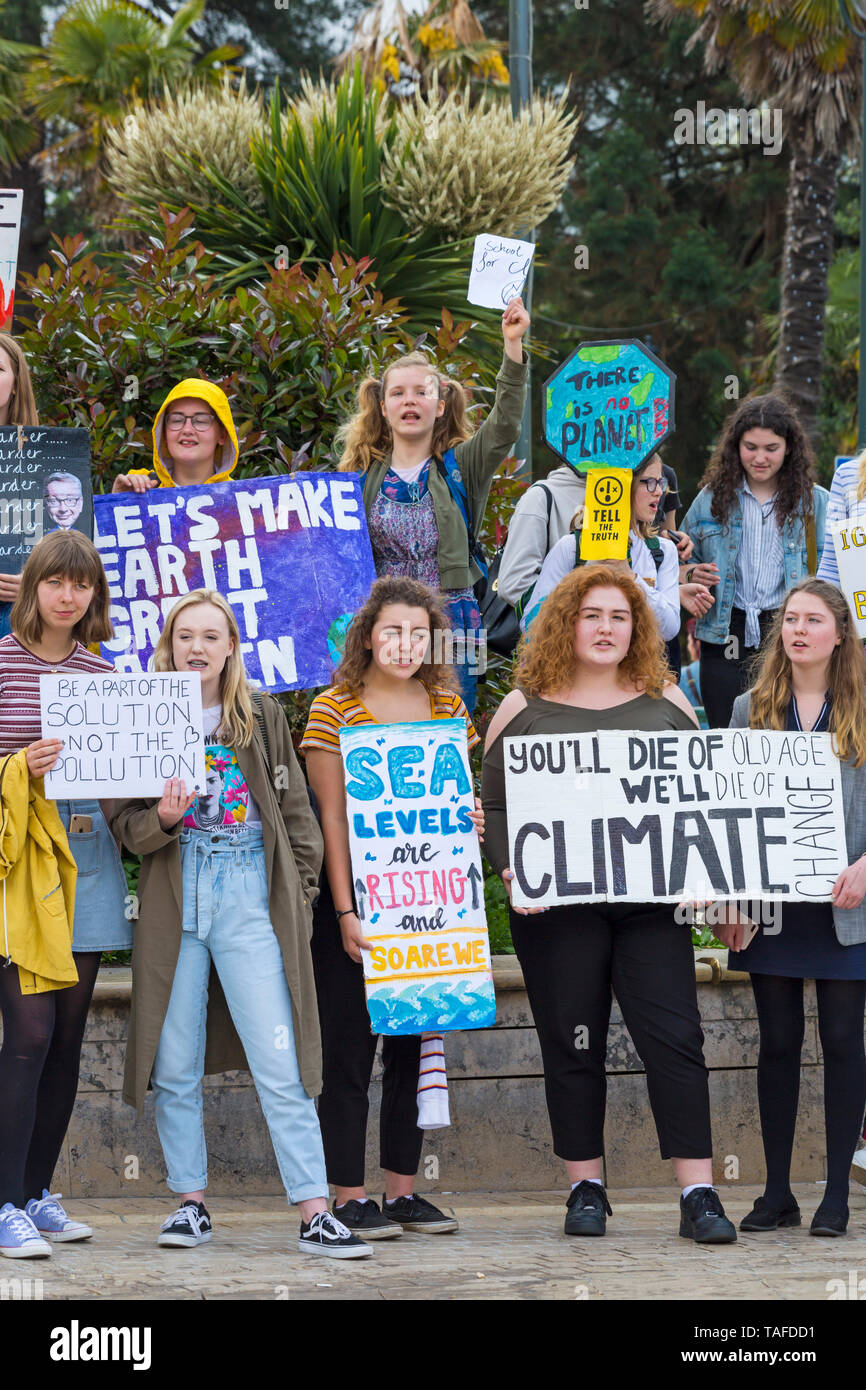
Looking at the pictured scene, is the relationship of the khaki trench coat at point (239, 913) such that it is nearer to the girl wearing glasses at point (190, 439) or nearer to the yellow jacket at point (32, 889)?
the yellow jacket at point (32, 889)

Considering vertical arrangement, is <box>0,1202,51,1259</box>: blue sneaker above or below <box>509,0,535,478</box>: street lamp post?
below

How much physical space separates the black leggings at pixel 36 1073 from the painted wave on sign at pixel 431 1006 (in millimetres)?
797

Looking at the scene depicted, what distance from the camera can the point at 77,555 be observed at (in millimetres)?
4641

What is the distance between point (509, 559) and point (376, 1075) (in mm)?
1795

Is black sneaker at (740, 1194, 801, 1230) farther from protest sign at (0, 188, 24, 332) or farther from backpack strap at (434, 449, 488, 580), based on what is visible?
protest sign at (0, 188, 24, 332)

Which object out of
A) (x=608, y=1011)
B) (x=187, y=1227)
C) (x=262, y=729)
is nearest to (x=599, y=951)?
(x=608, y=1011)

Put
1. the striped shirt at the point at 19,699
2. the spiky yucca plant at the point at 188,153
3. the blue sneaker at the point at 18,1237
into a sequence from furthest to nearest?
the spiky yucca plant at the point at 188,153, the striped shirt at the point at 19,699, the blue sneaker at the point at 18,1237

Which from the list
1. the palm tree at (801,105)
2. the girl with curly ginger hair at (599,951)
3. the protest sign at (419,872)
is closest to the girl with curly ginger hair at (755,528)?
the girl with curly ginger hair at (599,951)

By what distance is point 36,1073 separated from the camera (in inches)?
172

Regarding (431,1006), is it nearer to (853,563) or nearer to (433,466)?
(433,466)

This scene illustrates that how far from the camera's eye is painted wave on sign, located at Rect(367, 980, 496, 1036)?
462 cm

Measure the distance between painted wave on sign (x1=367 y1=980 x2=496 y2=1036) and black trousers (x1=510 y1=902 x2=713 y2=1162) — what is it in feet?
0.70

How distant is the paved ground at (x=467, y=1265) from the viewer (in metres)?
4.05

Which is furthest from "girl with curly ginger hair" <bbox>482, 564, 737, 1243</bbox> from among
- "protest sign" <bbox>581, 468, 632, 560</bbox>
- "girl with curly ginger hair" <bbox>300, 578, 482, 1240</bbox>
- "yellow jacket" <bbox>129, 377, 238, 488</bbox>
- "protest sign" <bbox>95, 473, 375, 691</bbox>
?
"yellow jacket" <bbox>129, 377, 238, 488</bbox>
